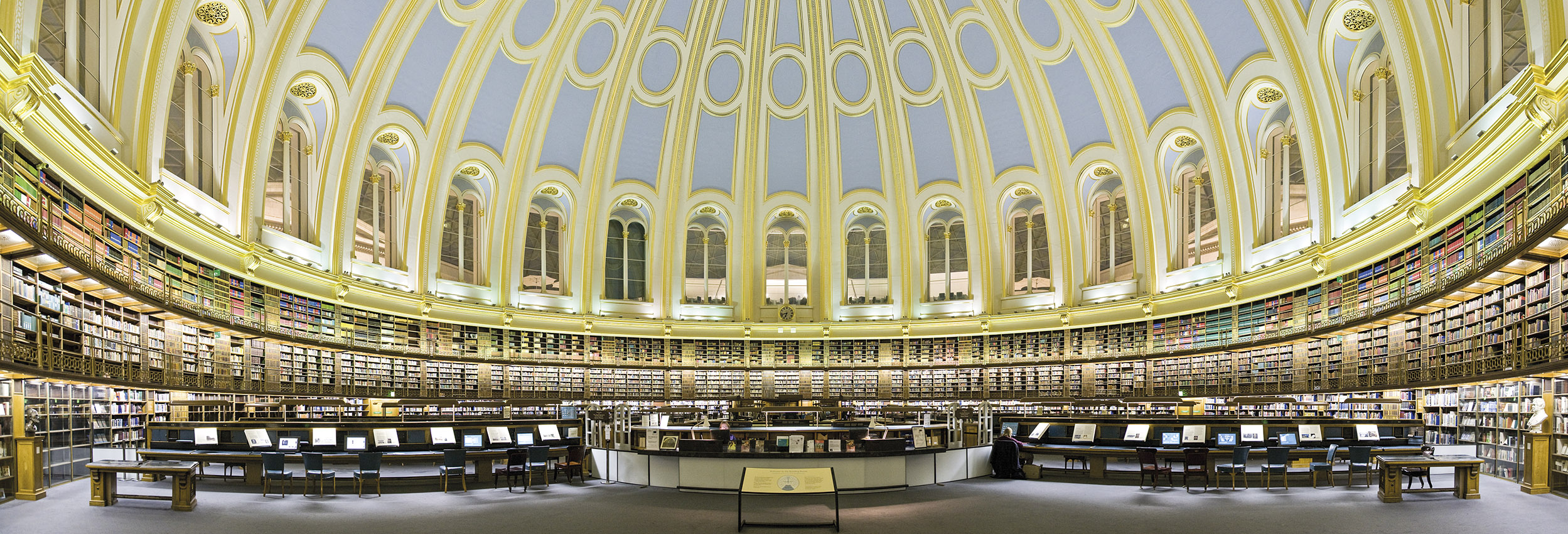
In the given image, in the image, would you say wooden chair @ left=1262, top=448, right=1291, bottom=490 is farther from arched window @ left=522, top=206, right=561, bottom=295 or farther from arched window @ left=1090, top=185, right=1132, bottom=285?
arched window @ left=522, top=206, right=561, bottom=295

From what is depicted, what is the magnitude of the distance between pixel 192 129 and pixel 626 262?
13.7 meters

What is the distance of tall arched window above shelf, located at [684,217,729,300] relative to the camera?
30.0 meters

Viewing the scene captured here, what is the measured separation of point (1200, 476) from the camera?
537 inches

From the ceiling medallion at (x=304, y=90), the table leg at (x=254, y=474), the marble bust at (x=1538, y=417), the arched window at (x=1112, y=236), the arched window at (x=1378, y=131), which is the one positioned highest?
the ceiling medallion at (x=304, y=90)

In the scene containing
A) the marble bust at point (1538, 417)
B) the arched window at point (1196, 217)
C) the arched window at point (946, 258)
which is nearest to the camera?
the marble bust at point (1538, 417)

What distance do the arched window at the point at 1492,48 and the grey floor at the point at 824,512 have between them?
5.73 m

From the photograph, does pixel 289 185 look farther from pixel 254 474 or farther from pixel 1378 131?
pixel 1378 131

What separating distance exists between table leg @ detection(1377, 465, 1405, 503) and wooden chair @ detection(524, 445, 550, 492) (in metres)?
10.2

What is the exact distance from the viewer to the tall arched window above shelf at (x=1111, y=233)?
2620 centimetres

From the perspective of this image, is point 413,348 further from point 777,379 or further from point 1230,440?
point 1230,440

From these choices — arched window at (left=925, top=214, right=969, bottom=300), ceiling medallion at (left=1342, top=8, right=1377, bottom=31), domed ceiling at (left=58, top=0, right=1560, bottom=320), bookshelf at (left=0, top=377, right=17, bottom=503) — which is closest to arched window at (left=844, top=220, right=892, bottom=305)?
domed ceiling at (left=58, top=0, right=1560, bottom=320)

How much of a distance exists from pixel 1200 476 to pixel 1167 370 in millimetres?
10885

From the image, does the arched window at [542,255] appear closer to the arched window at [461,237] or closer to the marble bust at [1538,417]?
the arched window at [461,237]

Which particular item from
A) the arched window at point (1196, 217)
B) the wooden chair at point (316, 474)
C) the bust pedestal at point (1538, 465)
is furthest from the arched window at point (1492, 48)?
the wooden chair at point (316, 474)
